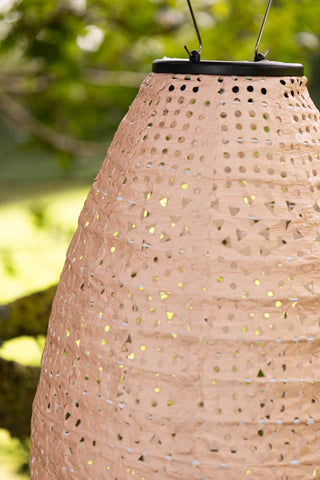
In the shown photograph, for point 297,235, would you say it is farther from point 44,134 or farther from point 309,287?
point 44,134

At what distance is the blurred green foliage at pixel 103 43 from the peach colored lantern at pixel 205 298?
5.34 feet

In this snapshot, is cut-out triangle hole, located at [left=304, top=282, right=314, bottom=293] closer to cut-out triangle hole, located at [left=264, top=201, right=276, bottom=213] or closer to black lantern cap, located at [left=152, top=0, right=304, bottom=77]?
cut-out triangle hole, located at [left=264, top=201, right=276, bottom=213]

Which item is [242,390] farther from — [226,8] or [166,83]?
[226,8]

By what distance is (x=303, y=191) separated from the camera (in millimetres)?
657

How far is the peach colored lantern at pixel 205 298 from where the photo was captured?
0.61 m

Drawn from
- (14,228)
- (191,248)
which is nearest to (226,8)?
(191,248)

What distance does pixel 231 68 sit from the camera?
655mm

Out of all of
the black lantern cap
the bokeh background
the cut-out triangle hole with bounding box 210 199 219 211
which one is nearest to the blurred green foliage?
the bokeh background

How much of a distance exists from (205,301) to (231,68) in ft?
0.77

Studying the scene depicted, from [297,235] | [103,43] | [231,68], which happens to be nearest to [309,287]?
[297,235]

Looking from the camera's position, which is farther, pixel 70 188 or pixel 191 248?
pixel 70 188

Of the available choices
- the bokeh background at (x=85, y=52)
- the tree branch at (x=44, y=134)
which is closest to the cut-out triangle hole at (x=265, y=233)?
the bokeh background at (x=85, y=52)

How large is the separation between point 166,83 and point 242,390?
0.32 metres

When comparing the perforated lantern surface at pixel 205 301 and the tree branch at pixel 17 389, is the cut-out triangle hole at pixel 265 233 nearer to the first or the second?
the perforated lantern surface at pixel 205 301
